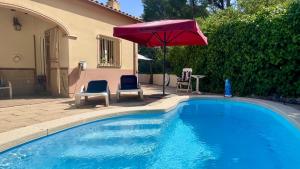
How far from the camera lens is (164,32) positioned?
445 inches

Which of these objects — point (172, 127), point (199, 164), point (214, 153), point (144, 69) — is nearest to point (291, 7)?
point (172, 127)

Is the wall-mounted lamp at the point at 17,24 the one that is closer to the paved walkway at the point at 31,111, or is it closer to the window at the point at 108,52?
A: the window at the point at 108,52

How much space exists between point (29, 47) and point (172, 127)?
8.87m

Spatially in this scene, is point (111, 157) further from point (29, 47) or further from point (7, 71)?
point (29, 47)

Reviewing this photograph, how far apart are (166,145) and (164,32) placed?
268 inches

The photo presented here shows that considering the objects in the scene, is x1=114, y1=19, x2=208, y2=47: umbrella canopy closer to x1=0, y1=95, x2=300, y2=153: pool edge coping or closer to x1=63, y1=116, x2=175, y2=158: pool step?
x1=0, y1=95, x2=300, y2=153: pool edge coping

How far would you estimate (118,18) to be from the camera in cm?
1362

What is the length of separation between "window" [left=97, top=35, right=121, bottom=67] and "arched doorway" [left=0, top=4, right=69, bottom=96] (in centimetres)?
198

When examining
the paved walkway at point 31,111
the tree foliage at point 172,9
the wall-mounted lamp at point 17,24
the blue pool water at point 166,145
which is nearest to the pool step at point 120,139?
the blue pool water at point 166,145

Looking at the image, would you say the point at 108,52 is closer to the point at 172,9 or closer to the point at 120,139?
the point at 120,139

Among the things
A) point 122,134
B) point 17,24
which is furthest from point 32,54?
point 122,134

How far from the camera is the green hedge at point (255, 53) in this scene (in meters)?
10.0

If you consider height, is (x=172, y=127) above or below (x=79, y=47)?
below

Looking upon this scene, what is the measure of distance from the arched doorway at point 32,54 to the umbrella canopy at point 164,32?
9.16 ft
